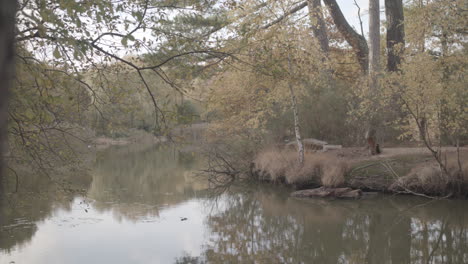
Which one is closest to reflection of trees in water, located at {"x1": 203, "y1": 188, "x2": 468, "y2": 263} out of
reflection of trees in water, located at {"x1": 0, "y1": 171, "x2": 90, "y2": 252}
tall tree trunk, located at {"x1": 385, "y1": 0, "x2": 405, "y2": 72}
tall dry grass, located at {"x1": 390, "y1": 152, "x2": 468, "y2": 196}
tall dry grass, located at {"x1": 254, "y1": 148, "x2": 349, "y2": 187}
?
tall dry grass, located at {"x1": 390, "y1": 152, "x2": 468, "y2": 196}

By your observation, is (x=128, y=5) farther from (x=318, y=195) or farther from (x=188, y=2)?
(x=318, y=195)

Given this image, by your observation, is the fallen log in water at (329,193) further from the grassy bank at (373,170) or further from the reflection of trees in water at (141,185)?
the reflection of trees in water at (141,185)

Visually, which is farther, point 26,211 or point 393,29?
point 393,29

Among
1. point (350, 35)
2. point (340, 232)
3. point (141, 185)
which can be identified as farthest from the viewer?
point (350, 35)

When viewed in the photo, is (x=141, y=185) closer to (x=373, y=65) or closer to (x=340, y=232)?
(x=340, y=232)

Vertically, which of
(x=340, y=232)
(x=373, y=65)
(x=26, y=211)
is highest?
(x=373, y=65)

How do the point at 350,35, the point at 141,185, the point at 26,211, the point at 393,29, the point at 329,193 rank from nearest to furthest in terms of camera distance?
the point at 26,211
the point at 329,193
the point at 141,185
the point at 393,29
the point at 350,35

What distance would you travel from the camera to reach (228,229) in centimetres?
1020

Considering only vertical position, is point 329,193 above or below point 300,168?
below

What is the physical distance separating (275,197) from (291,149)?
3170mm

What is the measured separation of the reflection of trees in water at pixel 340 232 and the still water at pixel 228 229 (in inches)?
0.7

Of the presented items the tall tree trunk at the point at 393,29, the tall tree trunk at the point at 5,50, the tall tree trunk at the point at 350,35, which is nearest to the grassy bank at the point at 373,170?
the tall tree trunk at the point at 393,29

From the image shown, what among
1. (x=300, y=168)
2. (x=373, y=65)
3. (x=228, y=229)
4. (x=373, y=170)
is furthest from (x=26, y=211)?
(x=373, y=65)

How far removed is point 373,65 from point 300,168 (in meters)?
4.34
